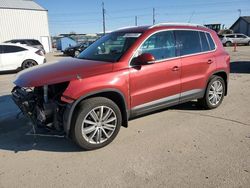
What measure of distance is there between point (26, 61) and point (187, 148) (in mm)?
11141

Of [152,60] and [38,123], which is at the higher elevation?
[152,60]

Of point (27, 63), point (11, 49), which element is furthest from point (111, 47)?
point (11, 49)

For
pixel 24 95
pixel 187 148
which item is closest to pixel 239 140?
pixel 187 148

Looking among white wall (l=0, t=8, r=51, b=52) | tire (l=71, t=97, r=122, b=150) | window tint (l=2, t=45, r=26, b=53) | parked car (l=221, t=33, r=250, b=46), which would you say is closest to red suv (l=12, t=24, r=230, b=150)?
tire (l=71, t=97, r=122, b=150)

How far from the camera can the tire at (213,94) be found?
5924 millimetres

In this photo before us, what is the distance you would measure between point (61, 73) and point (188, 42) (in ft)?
8.71

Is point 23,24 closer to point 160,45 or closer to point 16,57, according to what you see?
point 16,57

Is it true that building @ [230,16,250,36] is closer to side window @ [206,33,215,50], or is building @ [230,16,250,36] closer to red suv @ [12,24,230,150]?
side window @ [206,33,215,50]

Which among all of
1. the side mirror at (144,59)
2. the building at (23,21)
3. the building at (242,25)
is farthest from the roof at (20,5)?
the building at (242,25)

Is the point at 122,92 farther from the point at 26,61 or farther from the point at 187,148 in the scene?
the point at 26,61

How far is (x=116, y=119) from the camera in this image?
14.4 feet

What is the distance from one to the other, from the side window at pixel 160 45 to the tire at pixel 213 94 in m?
1.33

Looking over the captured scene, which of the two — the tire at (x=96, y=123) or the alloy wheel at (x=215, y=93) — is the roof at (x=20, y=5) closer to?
the alloy wheel at (x=215, y=93)

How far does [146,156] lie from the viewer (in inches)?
157
